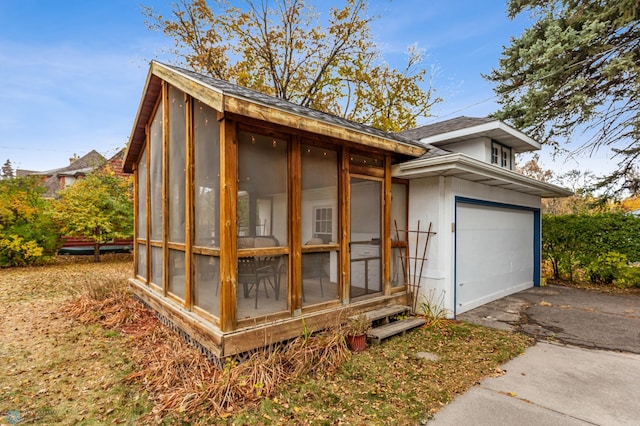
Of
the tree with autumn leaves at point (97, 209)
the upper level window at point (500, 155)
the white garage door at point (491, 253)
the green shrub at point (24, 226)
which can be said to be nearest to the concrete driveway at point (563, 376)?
the white garage door at point (491, 253)

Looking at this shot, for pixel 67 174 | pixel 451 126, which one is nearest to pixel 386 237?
pixel 451 126

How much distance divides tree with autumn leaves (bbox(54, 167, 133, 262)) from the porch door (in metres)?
11.4

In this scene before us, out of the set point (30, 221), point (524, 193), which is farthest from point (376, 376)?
point (30, 221)

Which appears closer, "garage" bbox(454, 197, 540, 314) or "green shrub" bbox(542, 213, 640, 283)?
"garage" bbox(454, 197, 540, 314)

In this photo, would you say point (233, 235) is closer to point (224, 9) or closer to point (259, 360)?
point (259, 360)

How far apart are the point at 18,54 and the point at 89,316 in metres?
12.4

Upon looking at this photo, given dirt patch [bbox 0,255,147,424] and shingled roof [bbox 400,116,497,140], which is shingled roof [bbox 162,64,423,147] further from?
shingled roof [bbox 400,116,497,140]

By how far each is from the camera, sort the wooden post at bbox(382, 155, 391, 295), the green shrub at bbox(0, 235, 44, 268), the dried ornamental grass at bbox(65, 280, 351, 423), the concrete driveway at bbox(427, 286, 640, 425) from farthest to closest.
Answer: the green shrub at bbox(0, 235, 44, 268) < the wooden post at bbox(382, 155, 391, 295) < the dried ornamental grass at bbox(65, 280, 351, 423) < the concrete driveway at bbox(427, 286, 640, 425)

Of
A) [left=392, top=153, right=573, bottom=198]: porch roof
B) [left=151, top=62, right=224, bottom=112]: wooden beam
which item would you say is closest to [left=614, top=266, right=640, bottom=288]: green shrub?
[left=392, top=153, right=573, bottom=198]: porch roof

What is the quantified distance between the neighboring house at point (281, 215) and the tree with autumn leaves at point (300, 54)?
389 inches

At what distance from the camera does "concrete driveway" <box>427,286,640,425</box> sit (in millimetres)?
2781

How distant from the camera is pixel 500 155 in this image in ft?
27.8

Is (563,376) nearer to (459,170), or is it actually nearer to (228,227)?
(459,170)

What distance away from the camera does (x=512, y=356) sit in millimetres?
4027
